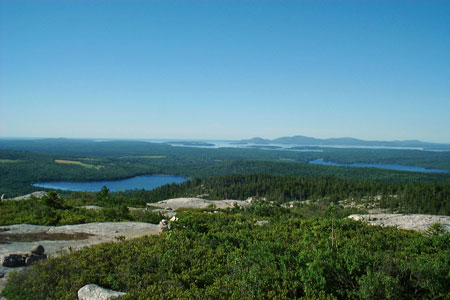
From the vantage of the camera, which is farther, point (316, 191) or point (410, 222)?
point (316, 191)

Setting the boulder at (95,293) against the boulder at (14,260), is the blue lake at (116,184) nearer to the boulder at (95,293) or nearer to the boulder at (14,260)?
the boulder at (14,260)

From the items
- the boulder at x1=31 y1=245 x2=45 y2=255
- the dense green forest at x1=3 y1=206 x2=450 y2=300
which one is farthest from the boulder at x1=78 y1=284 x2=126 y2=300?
the boulder at x1=31 y1=245 x2=45 y2=255

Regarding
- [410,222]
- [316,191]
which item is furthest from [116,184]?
[410,222]

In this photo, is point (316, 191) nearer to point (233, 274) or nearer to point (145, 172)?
point (233, 274)

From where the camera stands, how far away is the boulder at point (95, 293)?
716 centimetres

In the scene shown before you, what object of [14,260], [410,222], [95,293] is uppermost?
[95,293]

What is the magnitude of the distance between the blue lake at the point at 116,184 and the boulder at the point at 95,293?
106126 mm

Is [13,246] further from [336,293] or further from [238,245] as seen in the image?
[336,293]

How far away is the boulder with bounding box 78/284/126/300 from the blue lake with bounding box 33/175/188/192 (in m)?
106

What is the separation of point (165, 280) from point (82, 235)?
28.3 feet

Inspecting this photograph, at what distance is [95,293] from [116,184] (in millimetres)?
130604

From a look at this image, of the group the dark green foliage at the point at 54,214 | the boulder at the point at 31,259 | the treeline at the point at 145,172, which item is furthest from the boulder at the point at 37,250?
the treeline at the point at 145,172

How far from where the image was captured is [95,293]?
730 centimetres

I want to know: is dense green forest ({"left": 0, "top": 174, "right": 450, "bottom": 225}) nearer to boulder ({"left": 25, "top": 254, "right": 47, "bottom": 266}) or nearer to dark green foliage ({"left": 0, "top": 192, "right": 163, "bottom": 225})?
dark green foliage ({"left": 0, "top": 192, "right": 163, "bottom": 225})
